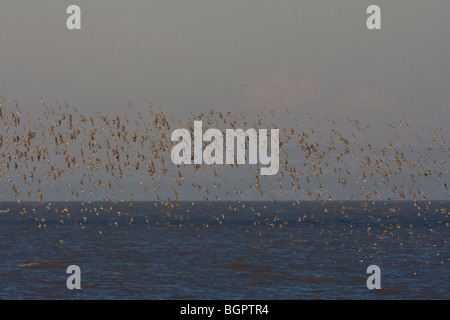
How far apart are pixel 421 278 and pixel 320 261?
45.5 feet

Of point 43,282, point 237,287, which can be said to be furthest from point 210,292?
point 43,282

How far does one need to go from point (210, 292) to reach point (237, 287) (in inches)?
117

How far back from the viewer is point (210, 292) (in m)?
46.5
